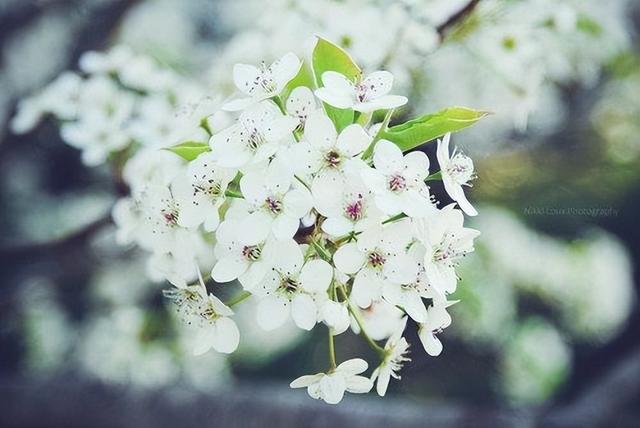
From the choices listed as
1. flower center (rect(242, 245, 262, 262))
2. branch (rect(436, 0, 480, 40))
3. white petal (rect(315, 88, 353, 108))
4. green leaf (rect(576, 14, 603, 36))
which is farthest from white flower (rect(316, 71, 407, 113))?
green leaf (rect(576, 14, 603, 36))

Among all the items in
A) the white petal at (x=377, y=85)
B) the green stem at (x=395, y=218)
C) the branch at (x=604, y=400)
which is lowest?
the branch at (x=604, y=400)

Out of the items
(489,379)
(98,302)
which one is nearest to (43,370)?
(98,302)

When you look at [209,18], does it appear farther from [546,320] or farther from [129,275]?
[546,320]

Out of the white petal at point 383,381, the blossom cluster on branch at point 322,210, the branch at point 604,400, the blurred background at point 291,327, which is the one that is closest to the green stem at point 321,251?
the blossom cluster on branch at point 322,210

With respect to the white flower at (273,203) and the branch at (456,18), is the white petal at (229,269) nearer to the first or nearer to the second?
the white flower at (273,203)

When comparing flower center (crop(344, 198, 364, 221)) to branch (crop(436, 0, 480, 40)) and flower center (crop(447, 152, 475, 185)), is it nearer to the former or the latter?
flower center (crop(447, 152, 475, 185))

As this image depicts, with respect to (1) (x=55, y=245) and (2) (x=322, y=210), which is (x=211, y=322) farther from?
(1) (x=55, y=245)

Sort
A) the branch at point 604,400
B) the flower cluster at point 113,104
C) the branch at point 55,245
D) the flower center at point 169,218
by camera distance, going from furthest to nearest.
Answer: the branch at point 604,400 → the branch at point 55,245 → the flower cluster at point 113,104 → the flower center at point 169,218
